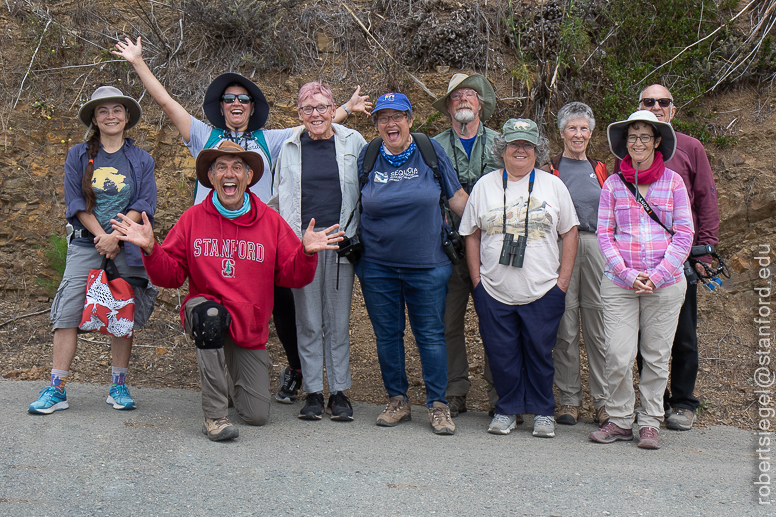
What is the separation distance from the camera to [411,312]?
4852mm

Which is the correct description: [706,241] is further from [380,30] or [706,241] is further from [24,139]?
[24,139]

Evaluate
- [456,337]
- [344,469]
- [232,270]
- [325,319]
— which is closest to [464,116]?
[456,337]

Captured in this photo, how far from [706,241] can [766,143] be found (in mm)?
3086

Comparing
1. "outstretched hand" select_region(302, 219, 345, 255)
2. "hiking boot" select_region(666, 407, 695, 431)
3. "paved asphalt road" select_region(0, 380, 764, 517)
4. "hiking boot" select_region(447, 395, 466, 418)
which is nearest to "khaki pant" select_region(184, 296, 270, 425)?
"paved asphalt road" select_region(0, 380, 764, 517)

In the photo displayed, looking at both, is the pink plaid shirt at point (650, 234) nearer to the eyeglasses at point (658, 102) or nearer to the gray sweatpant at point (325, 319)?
the eyeglasses at point (658, 102)

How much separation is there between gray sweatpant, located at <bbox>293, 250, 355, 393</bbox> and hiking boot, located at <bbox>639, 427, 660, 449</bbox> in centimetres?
212

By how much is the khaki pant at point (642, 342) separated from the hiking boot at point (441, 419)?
114 centimetres

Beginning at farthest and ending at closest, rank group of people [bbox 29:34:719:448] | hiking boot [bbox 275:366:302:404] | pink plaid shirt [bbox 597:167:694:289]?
hiking boot [bbox 275:366:302:404] < group of people [bbox 29:34:719:448] < pink plaid shirt [bbox 597:167:694:289]

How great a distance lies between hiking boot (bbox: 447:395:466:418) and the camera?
5218mm

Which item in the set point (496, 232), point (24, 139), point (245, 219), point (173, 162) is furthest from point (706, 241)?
point (24, 139)

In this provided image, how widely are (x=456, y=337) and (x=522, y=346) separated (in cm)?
65

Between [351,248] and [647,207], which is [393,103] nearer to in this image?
[351,248]

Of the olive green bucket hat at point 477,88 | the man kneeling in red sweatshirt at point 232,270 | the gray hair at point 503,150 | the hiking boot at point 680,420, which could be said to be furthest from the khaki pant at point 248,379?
the hiking boot at point 680,420

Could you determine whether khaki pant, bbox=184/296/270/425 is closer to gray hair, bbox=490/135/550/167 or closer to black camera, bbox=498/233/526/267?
black camera, bbox=498/233/526/267
